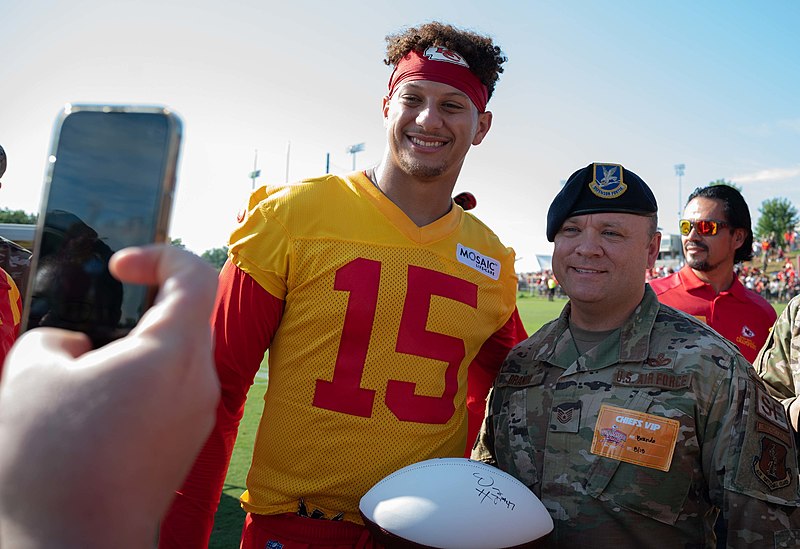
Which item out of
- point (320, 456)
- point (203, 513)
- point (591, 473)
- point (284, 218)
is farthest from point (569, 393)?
point (203, 513)

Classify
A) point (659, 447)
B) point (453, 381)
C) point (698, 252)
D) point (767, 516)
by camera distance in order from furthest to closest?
1. point (698, 252)
2. point (453, 381)
3. point (659, 447)
4. point (767, 516)

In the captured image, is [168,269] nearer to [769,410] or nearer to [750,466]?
[750,466]

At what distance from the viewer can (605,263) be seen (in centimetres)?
239

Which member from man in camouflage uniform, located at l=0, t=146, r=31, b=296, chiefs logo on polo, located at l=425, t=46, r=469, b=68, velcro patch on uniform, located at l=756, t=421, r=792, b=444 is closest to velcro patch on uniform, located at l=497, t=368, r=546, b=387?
velcro patch on uniform, located at l=756, t=421, r=792, b=444

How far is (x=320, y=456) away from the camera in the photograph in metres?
2.09

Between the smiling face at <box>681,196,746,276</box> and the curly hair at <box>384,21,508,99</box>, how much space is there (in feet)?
8.78

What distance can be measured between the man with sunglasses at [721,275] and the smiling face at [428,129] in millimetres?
2857

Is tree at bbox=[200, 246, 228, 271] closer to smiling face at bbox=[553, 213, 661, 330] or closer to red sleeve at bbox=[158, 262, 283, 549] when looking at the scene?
red sleeve at bbox=[158, 262, 283, 549]

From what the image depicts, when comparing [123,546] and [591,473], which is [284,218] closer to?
[591,473]

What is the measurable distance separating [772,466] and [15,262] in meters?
4.40

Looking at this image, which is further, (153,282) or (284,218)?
(284,218)

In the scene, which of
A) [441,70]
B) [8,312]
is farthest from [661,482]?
[8,312]

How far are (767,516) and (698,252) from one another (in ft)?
9.66

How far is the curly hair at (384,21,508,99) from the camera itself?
2459 millimetres
